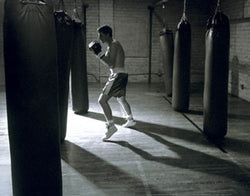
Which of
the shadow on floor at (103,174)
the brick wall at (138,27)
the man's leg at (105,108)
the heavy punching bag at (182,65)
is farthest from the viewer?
the brick wall at (138,27)

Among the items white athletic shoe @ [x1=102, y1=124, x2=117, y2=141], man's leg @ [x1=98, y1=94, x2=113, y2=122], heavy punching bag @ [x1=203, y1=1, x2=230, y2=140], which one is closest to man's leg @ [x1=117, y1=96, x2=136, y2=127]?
man's leg @ [x1=98, y1=94, x2=113, y2=122]

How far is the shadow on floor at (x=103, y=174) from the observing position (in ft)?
10.7

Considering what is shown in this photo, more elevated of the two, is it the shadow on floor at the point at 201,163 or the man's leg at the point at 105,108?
the man's leg at the point at 105,108

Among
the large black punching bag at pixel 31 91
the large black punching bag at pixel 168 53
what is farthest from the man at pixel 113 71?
the large black punching bag at pixel 168 53

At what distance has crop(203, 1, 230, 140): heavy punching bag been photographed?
179 inches

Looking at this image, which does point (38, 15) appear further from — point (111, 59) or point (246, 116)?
point (246, 116)

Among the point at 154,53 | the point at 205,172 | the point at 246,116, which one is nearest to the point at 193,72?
the point at 154,53

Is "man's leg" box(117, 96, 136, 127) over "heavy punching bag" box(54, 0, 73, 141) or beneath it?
beneath

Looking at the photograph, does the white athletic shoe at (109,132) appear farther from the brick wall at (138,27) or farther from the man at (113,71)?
the brick wall at (138,27)

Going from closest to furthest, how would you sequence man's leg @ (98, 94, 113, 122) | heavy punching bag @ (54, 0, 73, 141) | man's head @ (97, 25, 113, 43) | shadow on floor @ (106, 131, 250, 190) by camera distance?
1. shadow on floor @ (106, 131, 250, 190)
2. heavy punching bag @ (54, 0, 73, 141)
3. man's head @ (97, 25, 113, 43)
4. man's leg @ (98, 94, 113, 122)

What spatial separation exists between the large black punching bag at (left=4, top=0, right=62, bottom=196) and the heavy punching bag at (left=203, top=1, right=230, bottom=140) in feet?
9.21

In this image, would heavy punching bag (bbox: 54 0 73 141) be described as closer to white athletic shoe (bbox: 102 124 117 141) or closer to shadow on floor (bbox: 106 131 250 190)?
white athletic shoe (bbox: 102 124 117 141)

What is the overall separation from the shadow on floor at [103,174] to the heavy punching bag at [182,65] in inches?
112

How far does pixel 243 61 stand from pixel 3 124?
5.49 metres
